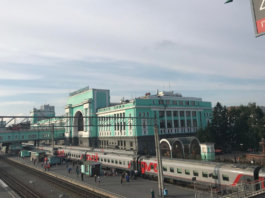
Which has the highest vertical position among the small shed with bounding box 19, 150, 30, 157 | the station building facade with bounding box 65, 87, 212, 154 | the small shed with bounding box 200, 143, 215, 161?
the station building facade with bounding box 65, 87, 212, 154

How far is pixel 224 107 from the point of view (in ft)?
203

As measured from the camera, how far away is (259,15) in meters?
10.4

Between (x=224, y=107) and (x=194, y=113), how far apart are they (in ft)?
55.8

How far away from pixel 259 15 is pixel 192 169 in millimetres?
22825

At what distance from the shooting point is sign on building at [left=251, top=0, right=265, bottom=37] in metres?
10.1

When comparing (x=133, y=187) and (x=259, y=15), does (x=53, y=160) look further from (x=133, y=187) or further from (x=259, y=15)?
(x=259, y=15)

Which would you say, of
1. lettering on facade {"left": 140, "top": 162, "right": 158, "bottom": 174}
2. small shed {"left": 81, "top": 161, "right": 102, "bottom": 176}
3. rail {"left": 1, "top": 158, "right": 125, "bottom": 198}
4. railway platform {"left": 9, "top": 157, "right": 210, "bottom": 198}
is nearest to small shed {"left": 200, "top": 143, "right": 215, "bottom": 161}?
lettering on facade {"left": 140, "top": 162, "right": 158, "bottom": 174}

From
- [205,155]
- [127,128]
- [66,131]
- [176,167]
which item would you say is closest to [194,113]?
[127,128]

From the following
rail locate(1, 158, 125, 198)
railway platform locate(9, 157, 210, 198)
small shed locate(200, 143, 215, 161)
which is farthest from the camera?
small shed locate(200, 143, 215, 161)

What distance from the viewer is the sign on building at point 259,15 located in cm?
1011

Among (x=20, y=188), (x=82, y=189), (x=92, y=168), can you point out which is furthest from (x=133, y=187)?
(x=20, y=188)

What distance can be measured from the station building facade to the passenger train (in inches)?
715

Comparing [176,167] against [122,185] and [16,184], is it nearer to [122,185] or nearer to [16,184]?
[122,185]

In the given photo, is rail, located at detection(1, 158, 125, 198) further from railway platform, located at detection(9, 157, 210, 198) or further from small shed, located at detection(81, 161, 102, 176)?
small shed, located at detection(81, 161, 102, 176)
